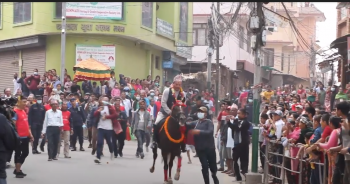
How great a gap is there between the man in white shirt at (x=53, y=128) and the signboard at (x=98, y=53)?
1412 cm

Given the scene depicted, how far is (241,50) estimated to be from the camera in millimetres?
54406

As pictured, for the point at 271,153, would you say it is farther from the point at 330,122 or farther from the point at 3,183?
the point at 3,183

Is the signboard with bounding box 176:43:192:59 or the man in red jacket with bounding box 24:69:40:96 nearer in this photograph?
the man in red jacket with bounding box 24:69:40:96

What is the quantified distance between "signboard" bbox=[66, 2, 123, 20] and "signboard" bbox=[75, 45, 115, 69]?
1666 millimetres

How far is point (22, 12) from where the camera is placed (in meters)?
34.5

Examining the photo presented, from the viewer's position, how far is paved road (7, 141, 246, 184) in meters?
14.6

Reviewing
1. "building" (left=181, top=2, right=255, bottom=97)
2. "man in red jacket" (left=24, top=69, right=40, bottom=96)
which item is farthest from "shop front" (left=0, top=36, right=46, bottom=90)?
"building" (left=181, top=2, right=255, bottom=97)

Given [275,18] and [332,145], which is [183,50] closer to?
[275,18]

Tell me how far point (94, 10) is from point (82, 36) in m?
1.63

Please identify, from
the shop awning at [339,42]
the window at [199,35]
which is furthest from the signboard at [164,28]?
the shop awning at [339,42]

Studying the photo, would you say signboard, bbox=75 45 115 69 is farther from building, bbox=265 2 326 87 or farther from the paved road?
building, bbox=265 2 326 87

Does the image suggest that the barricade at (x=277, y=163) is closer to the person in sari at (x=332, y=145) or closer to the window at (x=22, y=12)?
the person in sari at (x=332, y=145)

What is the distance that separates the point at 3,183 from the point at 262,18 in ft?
26.1

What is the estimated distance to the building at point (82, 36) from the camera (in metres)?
32.1
